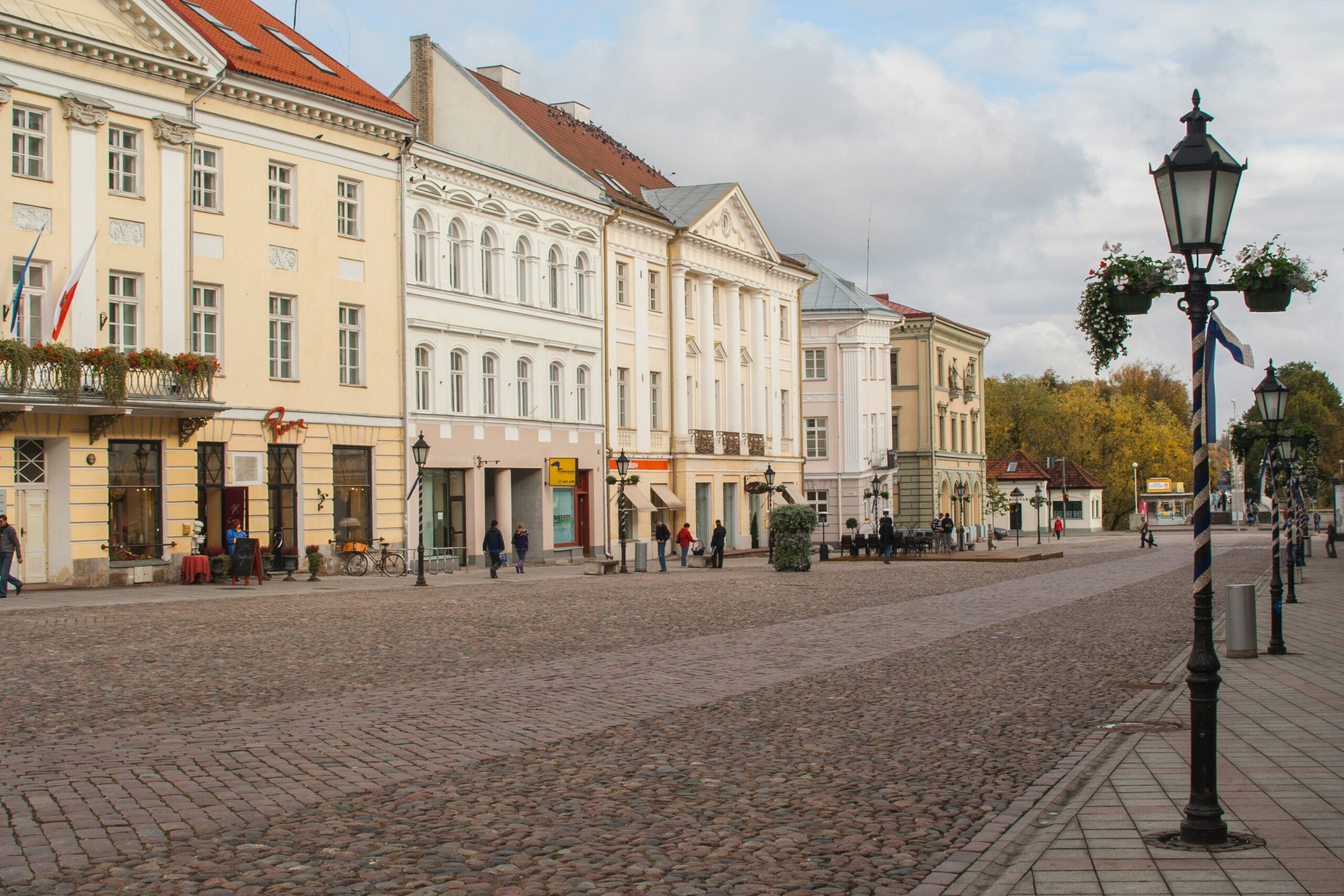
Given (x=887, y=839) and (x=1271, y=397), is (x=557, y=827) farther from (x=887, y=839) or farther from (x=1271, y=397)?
(x=1271, y=397)

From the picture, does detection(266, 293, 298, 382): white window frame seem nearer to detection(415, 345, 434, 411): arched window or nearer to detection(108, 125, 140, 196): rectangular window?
detection(108, 125, 140, 196): rectangular window

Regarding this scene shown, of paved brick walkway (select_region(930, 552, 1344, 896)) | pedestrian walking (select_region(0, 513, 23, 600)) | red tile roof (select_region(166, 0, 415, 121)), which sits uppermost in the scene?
red tile roof (select_region(166, 0, 415, 121))

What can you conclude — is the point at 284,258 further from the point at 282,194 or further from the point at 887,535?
the point at 887,535

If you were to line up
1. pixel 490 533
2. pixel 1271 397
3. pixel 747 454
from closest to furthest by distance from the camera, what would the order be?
pixel 1271 397
pixel 490 533
pixel 747 454

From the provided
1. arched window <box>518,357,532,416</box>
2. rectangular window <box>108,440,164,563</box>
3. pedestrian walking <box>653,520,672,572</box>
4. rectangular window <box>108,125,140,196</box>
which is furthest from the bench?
rectangular window <box>108,125,140,196</box>

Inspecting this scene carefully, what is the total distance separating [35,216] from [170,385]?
451 centimetres

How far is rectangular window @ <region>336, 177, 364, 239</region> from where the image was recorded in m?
38.9

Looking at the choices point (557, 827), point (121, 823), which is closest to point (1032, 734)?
point (557, 827)

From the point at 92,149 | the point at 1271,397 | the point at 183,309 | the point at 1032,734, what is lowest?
the point at 1032,734

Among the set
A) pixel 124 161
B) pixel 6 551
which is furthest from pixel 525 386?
pixel 6 551

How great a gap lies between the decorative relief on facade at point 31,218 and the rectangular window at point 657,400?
90.9 ft

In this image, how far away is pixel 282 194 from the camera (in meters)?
37.0

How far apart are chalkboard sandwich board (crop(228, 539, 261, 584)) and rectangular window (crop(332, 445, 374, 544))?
15.0 ft

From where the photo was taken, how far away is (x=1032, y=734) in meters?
11.2
